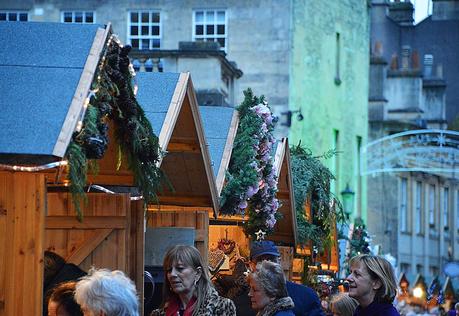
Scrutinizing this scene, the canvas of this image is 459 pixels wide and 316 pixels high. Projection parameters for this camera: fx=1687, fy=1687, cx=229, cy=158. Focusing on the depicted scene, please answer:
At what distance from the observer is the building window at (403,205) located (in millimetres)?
63281

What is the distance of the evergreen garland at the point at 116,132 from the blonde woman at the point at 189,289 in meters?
0.74

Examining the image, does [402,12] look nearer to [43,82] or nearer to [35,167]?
[43,82]

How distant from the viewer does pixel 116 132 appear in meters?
12.3

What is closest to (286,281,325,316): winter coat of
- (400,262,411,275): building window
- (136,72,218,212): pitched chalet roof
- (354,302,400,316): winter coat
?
(136,72,218,212): pitched chalet roof

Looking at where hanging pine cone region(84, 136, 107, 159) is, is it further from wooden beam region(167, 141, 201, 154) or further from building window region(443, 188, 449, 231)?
building window region(443, 188, 449, 231)

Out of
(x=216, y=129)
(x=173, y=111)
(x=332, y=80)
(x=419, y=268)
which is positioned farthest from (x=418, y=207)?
(x=173, y=111)

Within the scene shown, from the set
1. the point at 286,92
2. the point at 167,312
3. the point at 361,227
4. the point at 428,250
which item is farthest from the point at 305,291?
the point at 428,250

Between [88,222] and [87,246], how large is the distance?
0.22 metres

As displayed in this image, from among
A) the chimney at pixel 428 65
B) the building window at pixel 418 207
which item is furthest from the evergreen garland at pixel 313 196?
the chimney at pixel 428 65

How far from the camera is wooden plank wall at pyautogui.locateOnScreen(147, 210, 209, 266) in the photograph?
15.7 meters

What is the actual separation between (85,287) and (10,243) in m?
2.35

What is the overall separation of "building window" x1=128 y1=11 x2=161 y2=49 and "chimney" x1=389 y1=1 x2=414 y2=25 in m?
37.3

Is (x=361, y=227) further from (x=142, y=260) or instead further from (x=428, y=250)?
(x=428, y=250)

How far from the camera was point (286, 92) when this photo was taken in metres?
42.3
